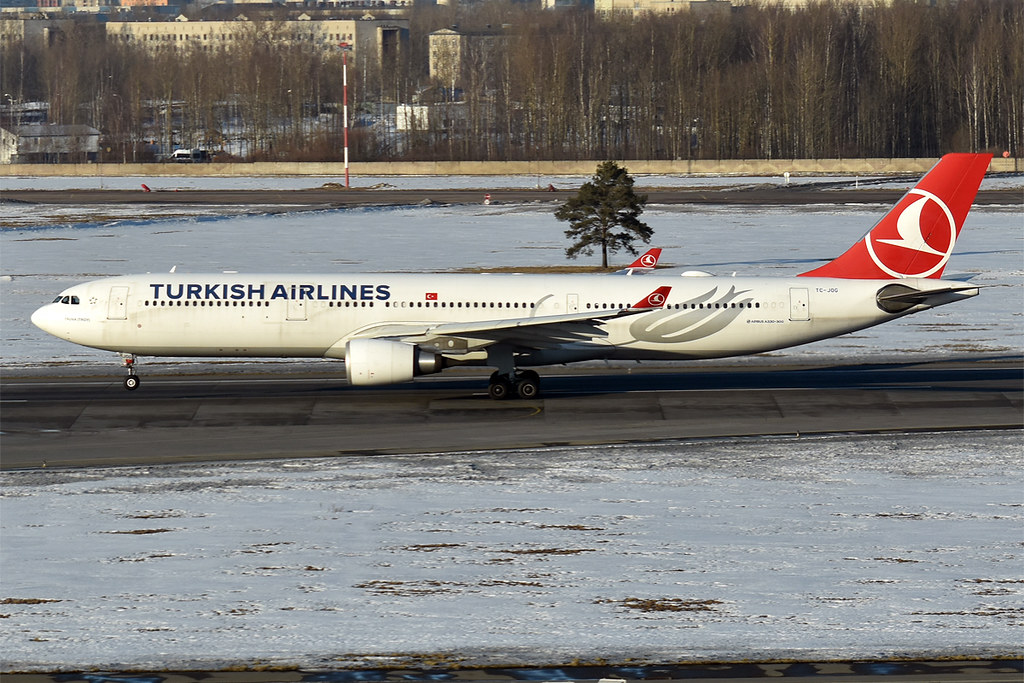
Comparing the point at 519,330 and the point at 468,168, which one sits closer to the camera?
the point at 519,330

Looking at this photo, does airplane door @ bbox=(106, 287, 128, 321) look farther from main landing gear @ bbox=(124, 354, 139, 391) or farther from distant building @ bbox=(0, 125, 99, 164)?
distant building @ bbox=(0, 125, 99, 164)

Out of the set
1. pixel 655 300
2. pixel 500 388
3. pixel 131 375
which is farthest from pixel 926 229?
pixel 131 375

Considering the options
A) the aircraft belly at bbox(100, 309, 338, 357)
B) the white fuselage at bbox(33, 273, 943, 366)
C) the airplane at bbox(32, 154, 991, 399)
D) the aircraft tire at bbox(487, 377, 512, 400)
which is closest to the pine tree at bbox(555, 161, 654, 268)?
the airplane at bbox(32, 154, 991, 399)

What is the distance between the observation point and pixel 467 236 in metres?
80.5

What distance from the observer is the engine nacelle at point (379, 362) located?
35531mm

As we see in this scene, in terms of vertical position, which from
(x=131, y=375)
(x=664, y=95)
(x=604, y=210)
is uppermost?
(x=664, y=95)

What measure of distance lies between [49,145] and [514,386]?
134398 mm

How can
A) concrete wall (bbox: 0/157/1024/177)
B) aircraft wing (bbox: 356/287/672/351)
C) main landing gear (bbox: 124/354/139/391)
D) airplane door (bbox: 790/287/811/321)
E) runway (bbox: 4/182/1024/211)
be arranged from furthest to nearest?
1. concrete wall (bbox: 0/157/1024/177)
2. runway (bbox: 4/182/1024/211)
3. main landing gear (bbox: 124/354/139/391)
4. airplane door (bbox: 790/287/811/321)
5. aircraft wing (bbox: 356/287/672/351)

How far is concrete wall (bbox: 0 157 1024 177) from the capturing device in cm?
13488

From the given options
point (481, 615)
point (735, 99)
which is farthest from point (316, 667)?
point (735, 99)

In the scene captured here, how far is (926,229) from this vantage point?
3872 centimetres

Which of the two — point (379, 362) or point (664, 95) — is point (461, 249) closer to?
point (379, 362)

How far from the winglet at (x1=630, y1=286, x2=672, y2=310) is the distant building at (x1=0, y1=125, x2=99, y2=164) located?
133m

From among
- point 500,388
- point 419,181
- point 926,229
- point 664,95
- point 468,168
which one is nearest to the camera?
point 500,388
